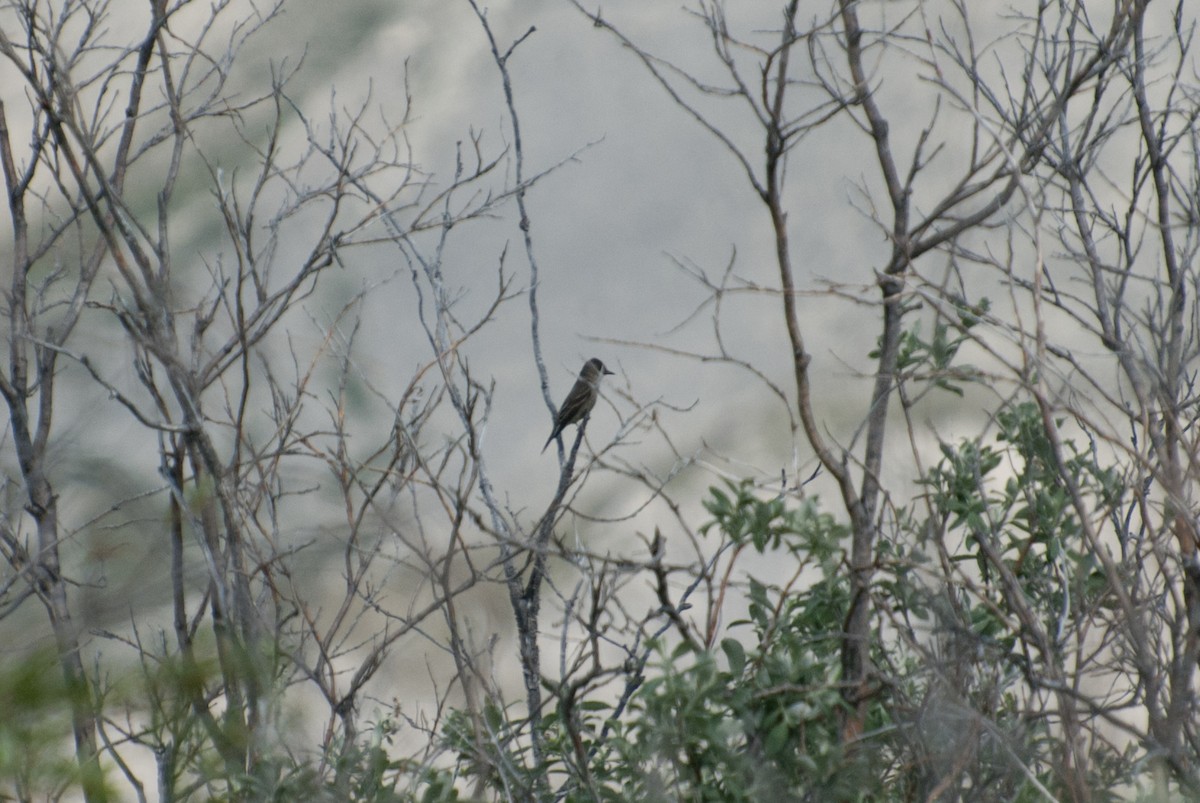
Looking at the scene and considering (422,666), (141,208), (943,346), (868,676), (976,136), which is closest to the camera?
(868,676)

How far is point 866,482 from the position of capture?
246cm

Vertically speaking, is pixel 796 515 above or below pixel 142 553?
above

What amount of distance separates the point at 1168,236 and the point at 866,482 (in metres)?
1.60

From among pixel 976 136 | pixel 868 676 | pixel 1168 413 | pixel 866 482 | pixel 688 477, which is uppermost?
pixel 688 477

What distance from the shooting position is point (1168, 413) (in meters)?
2.12

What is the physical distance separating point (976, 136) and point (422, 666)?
2.25m

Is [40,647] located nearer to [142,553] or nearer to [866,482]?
[142,553]

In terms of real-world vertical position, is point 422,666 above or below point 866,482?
above

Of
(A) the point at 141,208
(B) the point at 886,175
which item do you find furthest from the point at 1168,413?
(A) the point at 141,208

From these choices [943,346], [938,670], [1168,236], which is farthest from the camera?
[1168,236]

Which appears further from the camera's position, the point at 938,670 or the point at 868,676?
the point at 868,676

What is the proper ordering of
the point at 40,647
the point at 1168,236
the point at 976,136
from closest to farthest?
the point at 40,647 < the point at 976,136 < the point at 1168,236

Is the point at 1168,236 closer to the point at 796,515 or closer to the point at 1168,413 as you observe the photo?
the point at 1168,413

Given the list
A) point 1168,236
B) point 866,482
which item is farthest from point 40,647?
point 1168,236
